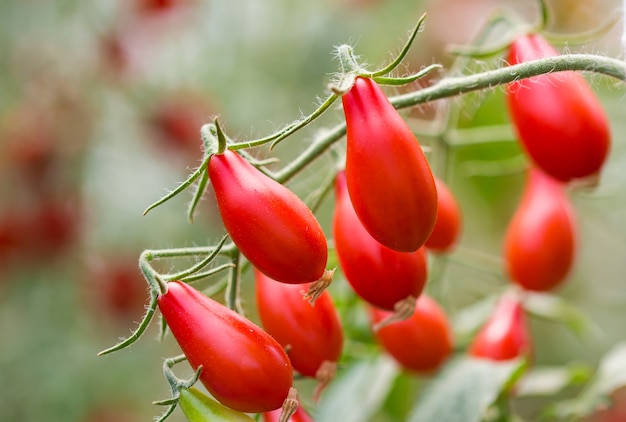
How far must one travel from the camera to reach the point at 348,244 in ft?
3.07

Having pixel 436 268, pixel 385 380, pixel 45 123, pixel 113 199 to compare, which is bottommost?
pixel 385 380

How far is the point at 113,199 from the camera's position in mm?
2914

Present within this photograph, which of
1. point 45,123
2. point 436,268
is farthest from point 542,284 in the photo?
point 45,123

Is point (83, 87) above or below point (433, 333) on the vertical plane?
above

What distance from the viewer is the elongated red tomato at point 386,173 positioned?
2.66 ft

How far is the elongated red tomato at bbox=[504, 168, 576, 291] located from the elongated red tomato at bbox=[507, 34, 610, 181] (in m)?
0.19

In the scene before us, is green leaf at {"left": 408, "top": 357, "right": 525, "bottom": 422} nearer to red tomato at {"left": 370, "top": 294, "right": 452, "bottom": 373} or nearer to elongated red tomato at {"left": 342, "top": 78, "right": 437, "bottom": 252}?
red tomato at {"left": 370, "top": 294, "right": 452, "bottom": 373}

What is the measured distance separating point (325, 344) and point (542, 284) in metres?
0.42

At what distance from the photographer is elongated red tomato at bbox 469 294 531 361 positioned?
4.04 ft

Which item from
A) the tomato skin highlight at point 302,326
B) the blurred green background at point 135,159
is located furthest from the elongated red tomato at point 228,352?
the blurred green background at point 135,159

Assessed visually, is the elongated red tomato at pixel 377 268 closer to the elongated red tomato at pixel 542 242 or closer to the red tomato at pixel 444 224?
the red tomato at pixel 444 224

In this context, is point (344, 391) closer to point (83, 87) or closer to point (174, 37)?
point (83, 87)

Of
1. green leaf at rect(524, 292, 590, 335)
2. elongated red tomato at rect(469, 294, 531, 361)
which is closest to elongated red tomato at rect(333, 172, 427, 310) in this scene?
elongated red tomato at rect(469, 294, 531, 361)

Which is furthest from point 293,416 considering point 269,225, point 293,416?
point 269,225
